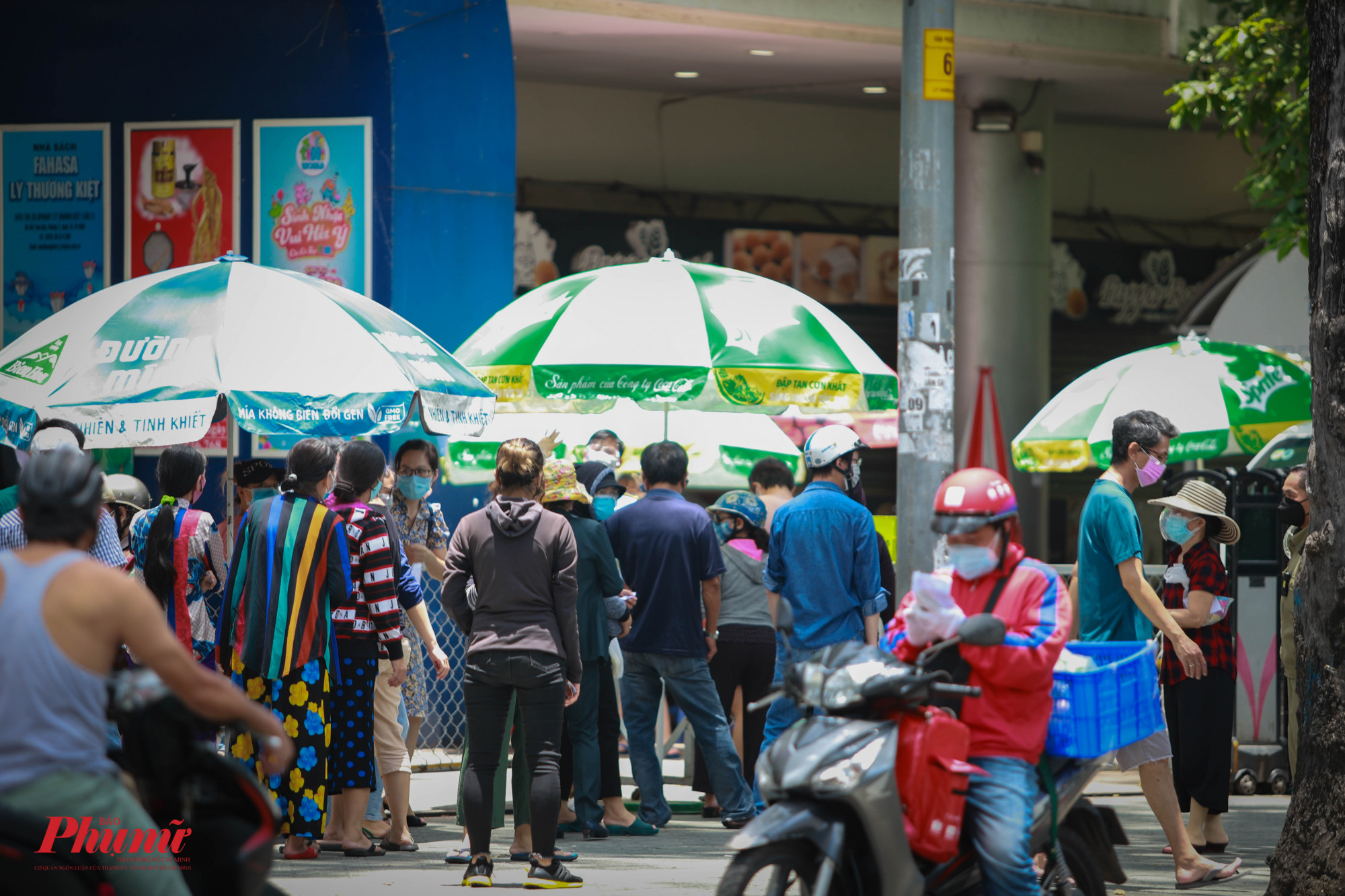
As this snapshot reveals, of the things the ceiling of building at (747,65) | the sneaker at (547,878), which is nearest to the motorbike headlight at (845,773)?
the sneaker at (547,878)

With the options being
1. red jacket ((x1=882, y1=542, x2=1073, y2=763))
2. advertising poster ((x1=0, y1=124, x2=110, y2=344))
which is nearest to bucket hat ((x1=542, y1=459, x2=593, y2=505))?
red jacket ((x1=882, y1=542, x2=1073, y2=763))

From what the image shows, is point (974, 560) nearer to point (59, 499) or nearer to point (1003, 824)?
point (1003, 824)

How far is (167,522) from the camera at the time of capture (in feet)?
24.9

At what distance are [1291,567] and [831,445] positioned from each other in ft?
9.56

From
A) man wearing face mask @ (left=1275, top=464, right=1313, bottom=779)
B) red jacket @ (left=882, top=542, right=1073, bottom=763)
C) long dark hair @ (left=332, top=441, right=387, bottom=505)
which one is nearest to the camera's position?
red jacket @ (left=882, top=542, right=1073, bottom=763)

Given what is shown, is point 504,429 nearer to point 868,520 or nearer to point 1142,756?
point 868,520

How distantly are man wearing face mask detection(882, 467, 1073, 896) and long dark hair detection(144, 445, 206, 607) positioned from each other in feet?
12.9

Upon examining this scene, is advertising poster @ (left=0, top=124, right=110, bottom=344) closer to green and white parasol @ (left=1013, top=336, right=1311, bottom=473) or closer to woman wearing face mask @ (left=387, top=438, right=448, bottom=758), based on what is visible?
woman wearing face mask @ (left=387, top=438, right=448, bottom=758)

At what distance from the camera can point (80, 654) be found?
3576 millimetres

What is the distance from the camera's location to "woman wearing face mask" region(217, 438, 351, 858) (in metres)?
7.03

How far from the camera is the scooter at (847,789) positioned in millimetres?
4406

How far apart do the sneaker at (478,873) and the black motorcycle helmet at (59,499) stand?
11.4 ft

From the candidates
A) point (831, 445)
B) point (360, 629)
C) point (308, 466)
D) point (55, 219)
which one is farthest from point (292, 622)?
point (55, 219)

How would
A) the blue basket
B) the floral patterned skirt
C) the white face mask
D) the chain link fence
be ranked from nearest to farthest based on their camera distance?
the blue basket → the floral patterned skirt → the white face mask → the chain link fence
